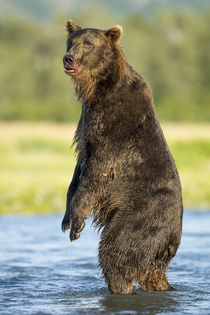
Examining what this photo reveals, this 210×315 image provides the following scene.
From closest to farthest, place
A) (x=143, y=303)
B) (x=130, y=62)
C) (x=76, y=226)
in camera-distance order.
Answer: (x=143, y=303) → (x=76, y=226) → (x=130, y=62)

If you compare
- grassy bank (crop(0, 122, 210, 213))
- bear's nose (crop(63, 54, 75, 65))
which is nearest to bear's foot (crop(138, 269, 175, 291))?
bear's nose (crop(63, 54, 75, 65))

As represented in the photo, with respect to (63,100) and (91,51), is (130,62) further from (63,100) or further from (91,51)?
(91,51)

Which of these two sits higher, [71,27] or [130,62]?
[130,62]

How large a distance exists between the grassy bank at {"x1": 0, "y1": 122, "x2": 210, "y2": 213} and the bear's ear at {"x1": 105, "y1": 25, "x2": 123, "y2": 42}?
301 inches

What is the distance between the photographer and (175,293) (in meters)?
6.38

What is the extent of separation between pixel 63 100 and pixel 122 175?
4269 cm

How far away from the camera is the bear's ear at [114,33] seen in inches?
242

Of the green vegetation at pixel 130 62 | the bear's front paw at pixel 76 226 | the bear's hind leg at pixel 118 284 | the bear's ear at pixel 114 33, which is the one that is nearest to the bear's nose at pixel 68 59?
the bear's ear at pixel 114 33

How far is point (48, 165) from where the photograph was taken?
2025 cm

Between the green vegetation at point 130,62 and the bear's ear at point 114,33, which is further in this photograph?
the green vegetation at point 130,62

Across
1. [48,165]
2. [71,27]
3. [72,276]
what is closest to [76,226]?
[72,276]

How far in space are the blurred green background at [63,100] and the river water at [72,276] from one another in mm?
3130

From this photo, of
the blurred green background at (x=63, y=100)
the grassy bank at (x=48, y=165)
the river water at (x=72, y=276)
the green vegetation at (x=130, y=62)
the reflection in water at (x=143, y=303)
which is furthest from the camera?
the green vegetation at (x=130, y=62)

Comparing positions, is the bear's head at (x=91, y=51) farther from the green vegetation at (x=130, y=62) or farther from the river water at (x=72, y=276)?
the green vegetation at (x=130, y=62)
